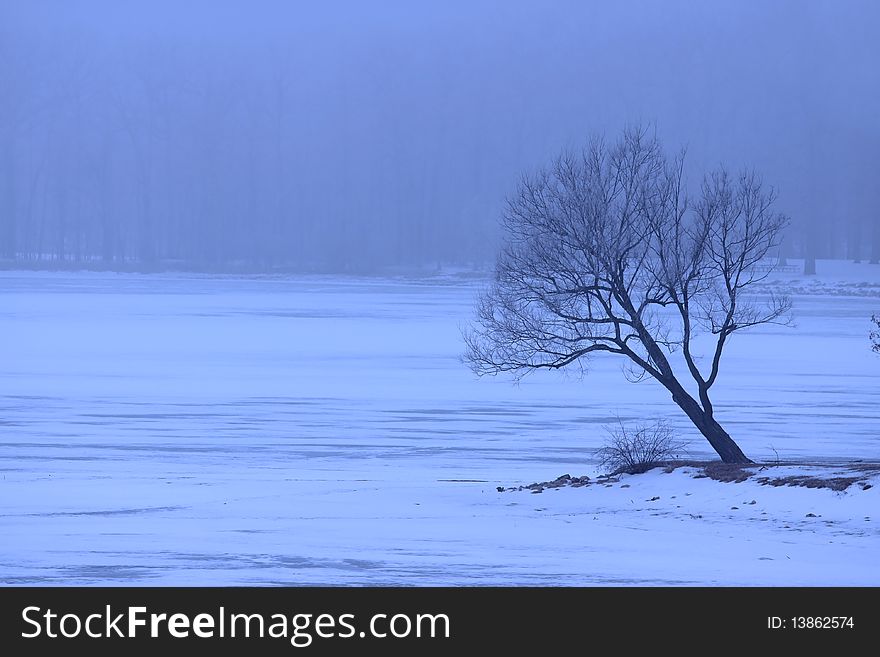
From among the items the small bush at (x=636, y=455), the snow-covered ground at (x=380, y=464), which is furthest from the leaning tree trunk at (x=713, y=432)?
the snow-covered ground at (x=380, y=464)

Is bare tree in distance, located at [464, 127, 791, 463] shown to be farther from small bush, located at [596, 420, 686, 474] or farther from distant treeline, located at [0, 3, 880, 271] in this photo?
distant treeline, located at [0, 3, 880, 271]

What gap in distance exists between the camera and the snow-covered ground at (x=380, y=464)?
1386cm

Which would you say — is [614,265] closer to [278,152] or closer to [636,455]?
[636,455]

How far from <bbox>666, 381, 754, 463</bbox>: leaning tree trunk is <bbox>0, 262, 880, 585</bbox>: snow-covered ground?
5.74ft

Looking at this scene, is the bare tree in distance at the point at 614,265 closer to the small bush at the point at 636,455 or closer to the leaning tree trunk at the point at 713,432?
the leaning tree trunk at the point at 713,432

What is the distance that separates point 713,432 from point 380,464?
17.1ft

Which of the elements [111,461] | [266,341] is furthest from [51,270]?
[111,461]

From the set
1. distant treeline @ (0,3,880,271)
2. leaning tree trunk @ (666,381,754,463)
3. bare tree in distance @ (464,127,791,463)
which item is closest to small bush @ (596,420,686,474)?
leaning tree trunk @ (666,381,754,463)

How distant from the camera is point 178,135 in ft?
472

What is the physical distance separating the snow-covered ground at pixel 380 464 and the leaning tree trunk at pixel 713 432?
5.74ft

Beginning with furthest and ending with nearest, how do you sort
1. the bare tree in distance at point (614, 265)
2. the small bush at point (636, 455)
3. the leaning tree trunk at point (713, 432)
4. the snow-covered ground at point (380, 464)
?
the bare tree in distance at point (614, 265), the leaning tree trunk at point (713, 432), the small bush at point (636, 455), the snow-covered ground at point (380, 464)

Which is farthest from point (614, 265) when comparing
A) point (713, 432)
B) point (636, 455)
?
point (636, 455)

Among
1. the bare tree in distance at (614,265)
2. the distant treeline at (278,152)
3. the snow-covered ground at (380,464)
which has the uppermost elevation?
the distant treeline at (278,152)
